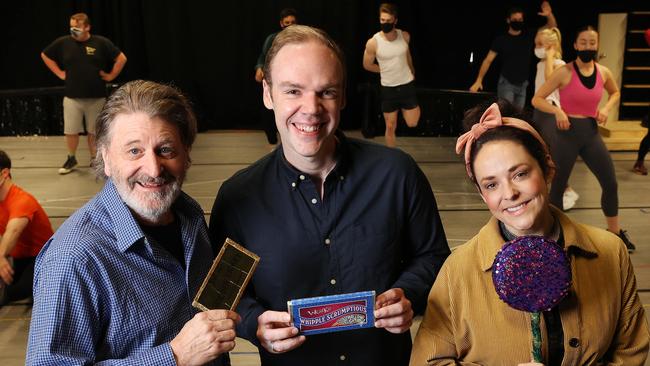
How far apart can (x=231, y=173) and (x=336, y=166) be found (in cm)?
630

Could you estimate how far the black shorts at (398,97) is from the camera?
8.21 metres

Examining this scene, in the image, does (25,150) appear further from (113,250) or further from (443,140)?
(113,250)

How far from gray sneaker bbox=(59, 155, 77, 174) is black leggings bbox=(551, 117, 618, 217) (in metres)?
5.67

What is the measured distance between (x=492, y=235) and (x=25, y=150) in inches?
362

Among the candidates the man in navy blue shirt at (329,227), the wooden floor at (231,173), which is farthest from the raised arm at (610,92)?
the man in navy blue shirt at (329,227)

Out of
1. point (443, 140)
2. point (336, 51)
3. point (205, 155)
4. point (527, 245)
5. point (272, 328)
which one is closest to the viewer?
point (527, 245)

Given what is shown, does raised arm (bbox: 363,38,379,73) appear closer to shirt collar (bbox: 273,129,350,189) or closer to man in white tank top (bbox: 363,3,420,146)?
man in white tank top (bbox: 363,3,420,146)

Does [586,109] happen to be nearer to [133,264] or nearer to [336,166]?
[336,166]

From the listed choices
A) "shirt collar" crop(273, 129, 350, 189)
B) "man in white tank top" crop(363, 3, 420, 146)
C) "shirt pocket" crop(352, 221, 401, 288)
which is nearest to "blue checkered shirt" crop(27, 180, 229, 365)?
"shirt collar" crop(273, 129, 350, 189)

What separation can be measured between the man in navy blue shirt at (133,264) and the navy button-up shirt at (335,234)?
207 mm

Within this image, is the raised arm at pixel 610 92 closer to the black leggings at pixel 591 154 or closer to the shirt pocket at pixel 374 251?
the black leggings at pixel 591 154

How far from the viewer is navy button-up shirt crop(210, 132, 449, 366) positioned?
2109mm

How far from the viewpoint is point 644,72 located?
1101 cm

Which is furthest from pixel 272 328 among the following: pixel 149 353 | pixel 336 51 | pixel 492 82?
pixel 492 82
